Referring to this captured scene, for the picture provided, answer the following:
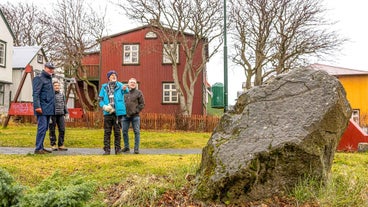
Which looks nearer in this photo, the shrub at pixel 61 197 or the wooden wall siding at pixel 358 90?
the shrub at pixel 61 197

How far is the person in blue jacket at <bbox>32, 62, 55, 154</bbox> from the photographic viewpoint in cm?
785

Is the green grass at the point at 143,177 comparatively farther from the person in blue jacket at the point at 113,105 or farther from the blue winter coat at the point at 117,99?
the blue winter coat at the point at 117,99

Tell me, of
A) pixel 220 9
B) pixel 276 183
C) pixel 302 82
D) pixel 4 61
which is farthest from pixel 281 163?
pixel 4 61

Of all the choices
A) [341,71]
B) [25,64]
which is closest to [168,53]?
[25,64]

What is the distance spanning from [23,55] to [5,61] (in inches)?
213

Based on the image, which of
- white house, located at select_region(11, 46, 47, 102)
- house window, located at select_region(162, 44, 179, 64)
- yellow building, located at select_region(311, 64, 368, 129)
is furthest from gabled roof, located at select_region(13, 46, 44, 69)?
yellow building, located at select_region(311, 64, 368, 129)

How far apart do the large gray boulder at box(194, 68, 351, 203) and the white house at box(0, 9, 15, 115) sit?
27.9m

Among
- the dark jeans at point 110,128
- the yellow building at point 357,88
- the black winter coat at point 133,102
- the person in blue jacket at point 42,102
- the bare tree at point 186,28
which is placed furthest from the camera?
the yellow building at point 357,88

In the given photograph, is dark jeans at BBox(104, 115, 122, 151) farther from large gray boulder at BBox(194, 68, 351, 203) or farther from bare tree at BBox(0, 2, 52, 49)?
bare tree at BBox(0, 2, 52, 49)

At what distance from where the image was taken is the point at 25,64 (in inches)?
1307

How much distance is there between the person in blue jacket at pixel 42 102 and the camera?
7852 millimetres

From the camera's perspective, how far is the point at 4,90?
30734 mm

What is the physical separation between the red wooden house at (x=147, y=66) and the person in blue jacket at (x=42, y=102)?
21.0 metres

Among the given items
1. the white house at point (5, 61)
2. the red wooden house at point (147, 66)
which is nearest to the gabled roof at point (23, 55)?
the white house at point (5, 61)
